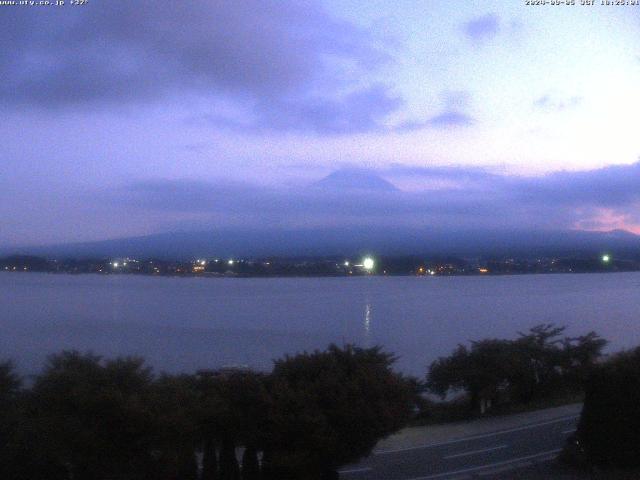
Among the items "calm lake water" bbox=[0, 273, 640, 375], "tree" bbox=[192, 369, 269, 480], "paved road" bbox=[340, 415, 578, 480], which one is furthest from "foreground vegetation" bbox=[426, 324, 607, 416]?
"tree" bbox=[192, 369, 269, 480]

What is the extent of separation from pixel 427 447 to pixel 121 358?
7007mm

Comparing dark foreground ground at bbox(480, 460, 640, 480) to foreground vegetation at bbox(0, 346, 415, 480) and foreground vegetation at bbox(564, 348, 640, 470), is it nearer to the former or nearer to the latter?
foreground vegetation at bbox(564, 348, 640, 470)

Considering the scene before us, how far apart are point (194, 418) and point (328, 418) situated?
174cm

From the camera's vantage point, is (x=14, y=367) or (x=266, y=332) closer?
(x=14, y=367)

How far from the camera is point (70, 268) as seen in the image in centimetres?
4553

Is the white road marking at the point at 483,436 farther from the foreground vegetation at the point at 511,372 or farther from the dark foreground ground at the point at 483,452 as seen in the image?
the foreground vegetation at the point at 511,372

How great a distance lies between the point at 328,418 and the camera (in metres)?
10.0

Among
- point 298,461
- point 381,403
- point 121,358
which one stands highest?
point 121,358

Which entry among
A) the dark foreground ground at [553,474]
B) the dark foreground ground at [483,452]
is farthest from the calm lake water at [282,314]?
the dark foreground ground at [553,474]

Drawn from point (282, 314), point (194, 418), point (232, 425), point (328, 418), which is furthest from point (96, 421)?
point (282, 314)

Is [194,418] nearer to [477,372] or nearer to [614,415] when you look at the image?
[614,415]

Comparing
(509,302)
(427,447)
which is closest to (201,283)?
(509,302)

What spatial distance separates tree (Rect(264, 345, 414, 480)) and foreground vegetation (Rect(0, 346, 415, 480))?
0.05 ft

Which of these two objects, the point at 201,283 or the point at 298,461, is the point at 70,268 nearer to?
the point at 201,283
